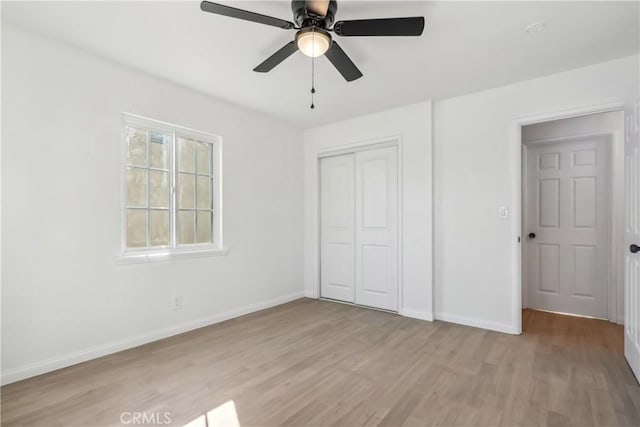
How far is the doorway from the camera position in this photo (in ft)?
11.6

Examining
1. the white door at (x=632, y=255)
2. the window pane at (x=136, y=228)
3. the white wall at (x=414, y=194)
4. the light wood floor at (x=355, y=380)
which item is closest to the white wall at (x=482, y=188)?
the white wall at (x=414, y=194)

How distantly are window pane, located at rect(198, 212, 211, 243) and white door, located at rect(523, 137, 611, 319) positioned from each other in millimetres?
→ 3904

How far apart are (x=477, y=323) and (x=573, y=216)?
5.92 feet

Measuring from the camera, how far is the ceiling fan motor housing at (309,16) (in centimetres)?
185

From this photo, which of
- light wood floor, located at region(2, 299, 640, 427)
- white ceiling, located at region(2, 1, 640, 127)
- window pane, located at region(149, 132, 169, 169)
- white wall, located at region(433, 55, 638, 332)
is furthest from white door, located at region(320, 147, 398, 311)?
window pane, located at region(149, 132, 169, 169)

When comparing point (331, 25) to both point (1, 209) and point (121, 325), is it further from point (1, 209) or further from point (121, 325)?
point (121, 325)

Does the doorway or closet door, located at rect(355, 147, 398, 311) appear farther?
closet door, located at rect(355, 147, 398, 311)

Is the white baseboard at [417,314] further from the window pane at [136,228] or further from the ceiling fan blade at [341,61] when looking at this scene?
the window pane at [136,228]

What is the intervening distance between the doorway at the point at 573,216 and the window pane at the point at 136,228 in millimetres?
4394

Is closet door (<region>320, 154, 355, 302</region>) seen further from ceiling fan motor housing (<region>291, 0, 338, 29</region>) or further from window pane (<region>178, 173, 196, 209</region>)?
ceiling fan motor housing (<region>291, 0, 338, 29</region>)

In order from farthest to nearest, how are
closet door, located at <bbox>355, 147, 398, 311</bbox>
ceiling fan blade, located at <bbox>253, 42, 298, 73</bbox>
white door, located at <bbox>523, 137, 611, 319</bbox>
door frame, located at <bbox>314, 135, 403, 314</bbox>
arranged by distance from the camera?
closet door, located at <bbox>355, 147, 398, 311</bbox> → door frame, located at <bbox>314, 135, 403, 314</bbox> → white door, located at <bbox>523, 137, 611, 319</bbox> → ceiling fan blade, located at <bbox>253, 42, 298, 73</bbox>

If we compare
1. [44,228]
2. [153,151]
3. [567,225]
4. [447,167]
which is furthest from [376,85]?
[44,228]

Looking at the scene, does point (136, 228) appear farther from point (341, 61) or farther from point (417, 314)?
point (417, 314)

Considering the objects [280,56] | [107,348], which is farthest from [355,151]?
[107,348]
